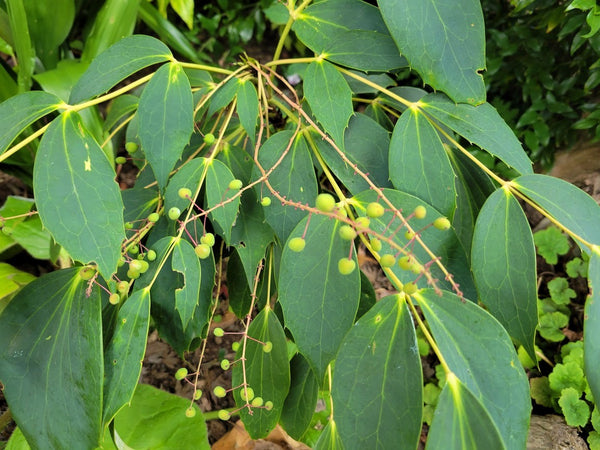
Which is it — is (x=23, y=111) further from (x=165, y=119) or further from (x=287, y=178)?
(x=287, y=178)

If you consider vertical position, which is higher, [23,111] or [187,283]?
[23,111]

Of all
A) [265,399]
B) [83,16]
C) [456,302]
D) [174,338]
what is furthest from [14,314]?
[83,16]

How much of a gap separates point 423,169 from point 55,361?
0.61m

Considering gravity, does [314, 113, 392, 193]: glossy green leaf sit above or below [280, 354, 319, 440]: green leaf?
above

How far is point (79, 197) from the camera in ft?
1.89

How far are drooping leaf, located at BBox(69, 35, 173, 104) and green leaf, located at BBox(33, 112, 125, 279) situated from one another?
7 centimetres

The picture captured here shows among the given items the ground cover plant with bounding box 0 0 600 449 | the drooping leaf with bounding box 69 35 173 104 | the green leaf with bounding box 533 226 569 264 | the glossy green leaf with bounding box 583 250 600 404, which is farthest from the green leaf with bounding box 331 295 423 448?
the green leaf with bounding box 533 226 569 264

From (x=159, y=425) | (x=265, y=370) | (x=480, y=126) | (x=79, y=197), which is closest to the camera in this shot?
(x=79, y=197)

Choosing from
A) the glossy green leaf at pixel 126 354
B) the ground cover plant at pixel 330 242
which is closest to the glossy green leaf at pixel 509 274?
the ground cover plant at pixel 330 242

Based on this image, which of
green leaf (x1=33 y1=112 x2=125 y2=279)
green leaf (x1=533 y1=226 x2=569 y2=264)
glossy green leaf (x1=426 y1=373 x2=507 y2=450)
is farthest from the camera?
green leaf (x1=533 y1=226 x2=569 y2=264)

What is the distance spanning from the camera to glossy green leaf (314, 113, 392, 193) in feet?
2.33

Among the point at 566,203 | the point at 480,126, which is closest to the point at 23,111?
the point at 480,126

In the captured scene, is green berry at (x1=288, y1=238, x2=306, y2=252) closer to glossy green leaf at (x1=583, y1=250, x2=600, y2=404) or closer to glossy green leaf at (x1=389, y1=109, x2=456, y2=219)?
glossy green leaf at (x1=389, y1=109, x2=456, y2=219)

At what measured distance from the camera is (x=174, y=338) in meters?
0.80
